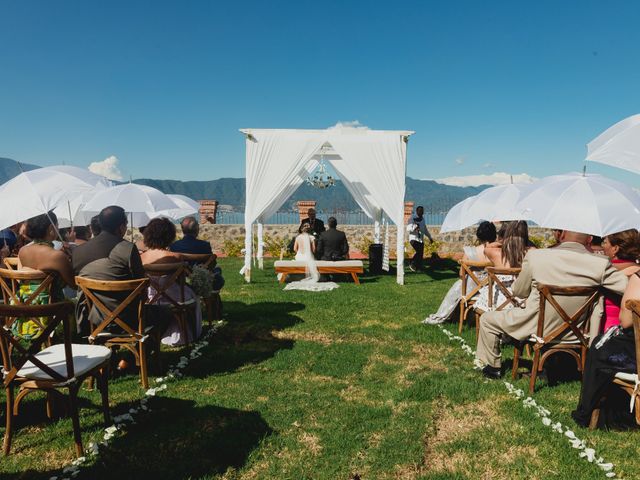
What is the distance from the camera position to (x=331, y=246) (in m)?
10.1

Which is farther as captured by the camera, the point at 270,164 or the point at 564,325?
the point at 270,164

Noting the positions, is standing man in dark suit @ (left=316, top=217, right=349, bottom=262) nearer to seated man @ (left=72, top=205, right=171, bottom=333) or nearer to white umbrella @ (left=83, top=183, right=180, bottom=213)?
white umbrella @ (left=83, top=183, right=180, bottom=213)

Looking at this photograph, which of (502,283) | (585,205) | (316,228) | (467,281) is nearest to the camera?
(585,205)

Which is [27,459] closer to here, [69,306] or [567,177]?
[69,306]

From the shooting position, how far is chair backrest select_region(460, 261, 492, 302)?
207 inches

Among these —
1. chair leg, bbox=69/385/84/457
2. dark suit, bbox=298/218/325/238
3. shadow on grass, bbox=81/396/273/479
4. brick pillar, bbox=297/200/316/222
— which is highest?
brick pillar, bbox=297/200/316/222

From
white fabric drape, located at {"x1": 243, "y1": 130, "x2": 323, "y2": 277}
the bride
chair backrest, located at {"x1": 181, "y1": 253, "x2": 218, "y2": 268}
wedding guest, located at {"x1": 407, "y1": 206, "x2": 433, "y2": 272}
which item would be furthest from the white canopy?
chair backrest, located at {"x1": 181, "y1": 253, "x2": 218, "y2": 268}

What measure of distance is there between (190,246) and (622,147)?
4.84m

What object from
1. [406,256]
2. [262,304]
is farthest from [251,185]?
[406,256]

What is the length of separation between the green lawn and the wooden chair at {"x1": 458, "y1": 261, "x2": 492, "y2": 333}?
0.65 meters

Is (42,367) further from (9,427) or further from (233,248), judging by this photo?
(233,248)

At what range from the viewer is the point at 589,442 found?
2.93 metres

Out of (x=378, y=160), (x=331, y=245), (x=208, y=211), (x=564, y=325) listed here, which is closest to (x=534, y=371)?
(x=564, y=325)

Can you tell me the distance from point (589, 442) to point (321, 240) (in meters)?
7.51
